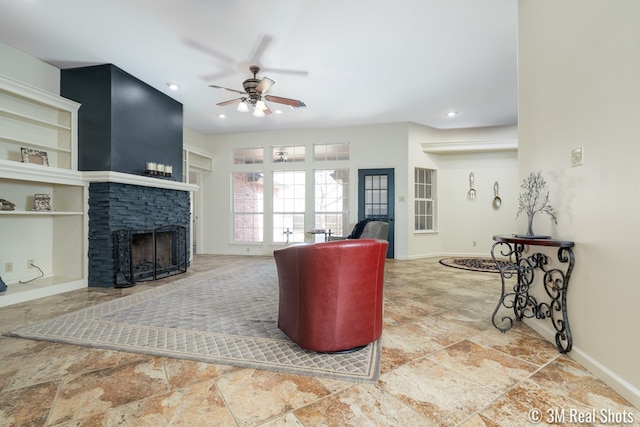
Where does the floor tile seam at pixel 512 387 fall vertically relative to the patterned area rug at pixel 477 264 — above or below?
below

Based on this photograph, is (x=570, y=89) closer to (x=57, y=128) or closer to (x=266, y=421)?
Result: (x=266, y=421)

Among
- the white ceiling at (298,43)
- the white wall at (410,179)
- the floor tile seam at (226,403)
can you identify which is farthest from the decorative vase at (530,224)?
the white wall at (410,179)

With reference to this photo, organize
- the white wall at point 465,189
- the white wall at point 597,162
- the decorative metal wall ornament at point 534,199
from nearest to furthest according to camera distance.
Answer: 1. the white wall at point 597,162
2. the decorative metal wall ornament at point 534,199
3. the white wall at point 465,189

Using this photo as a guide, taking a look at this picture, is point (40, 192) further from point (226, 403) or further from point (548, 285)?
point (548, 285)

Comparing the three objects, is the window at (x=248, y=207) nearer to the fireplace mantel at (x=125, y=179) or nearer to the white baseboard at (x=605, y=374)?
the fireplace mantel at (x=125, y=179)

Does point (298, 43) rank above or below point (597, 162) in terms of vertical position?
above

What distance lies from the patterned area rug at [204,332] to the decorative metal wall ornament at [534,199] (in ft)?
5.33

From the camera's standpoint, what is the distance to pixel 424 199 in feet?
22.1

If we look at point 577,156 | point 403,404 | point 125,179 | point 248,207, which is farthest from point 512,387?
point 248,207

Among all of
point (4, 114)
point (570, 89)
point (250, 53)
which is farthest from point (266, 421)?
point (4, 114)

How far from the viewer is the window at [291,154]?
6758mm

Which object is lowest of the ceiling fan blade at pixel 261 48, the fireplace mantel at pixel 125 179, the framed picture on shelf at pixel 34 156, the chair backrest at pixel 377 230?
the chair backrest at pixel 377 230

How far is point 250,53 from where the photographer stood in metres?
3.50

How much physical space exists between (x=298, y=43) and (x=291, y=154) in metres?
3.56
